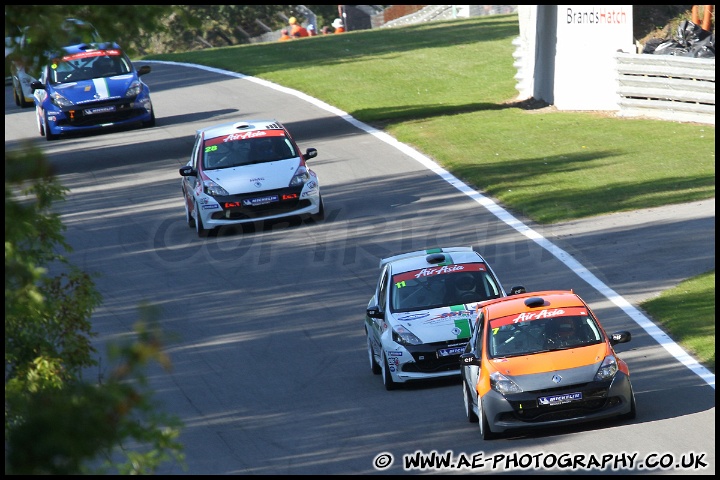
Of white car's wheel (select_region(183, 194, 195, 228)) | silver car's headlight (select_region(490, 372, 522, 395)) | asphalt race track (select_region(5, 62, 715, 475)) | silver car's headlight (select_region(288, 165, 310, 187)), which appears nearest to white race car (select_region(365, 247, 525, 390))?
asphalt race track (select_region(5, 62, 715, 475))

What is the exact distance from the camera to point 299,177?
22.0m

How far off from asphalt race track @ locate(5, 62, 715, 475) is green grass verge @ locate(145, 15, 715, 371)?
2.57ft

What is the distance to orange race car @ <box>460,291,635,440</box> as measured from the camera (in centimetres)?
1145

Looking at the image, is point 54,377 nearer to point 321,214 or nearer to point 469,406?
point 469,406

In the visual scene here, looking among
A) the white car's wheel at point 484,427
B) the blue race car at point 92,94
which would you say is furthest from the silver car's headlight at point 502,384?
the blue race car at point 92,94

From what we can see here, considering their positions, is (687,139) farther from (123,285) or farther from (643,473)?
(643,473)

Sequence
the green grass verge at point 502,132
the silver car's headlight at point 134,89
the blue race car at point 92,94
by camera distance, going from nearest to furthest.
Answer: the green grass verge at point 502,132, the blue race car at point 92,94, the silver car's headlight at point 134,89

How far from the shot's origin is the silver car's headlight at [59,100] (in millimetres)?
30219

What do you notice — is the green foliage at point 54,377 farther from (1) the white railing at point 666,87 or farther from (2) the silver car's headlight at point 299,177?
(1) the white railing at point 666,87

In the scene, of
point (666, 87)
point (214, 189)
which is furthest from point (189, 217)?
point (666, 87)

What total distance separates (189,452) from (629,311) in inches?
272

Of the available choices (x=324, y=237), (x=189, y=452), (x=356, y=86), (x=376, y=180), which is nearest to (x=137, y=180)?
(x=376, y=180)

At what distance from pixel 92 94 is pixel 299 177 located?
33.8ft

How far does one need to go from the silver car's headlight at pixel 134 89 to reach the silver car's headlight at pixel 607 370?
20915mm
